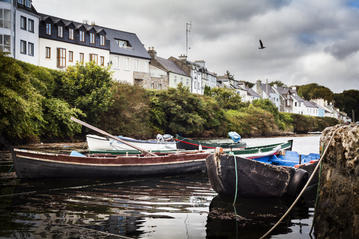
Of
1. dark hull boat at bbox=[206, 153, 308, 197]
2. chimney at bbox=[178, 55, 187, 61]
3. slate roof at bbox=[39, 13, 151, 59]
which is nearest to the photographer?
dark hull boat at bbox=[206, 153, 308, 197]

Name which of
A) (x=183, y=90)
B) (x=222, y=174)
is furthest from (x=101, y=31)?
(x=222, y=174)

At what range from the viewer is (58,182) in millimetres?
12758

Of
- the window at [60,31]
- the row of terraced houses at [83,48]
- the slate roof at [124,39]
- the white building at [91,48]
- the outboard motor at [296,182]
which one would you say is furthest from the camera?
the slate roof at [124,39]

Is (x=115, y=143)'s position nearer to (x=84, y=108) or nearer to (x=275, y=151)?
(x=275, y=151)

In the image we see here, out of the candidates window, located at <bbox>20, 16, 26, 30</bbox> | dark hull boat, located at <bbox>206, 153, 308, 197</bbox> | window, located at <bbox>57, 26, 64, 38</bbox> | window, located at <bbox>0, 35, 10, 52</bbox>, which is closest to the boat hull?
dark hull boat, located at <bbox>206, 153, 308, 197</bbox>

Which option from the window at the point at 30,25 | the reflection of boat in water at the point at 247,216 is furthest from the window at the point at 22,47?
the reflection of boat in water at the point at 247,216

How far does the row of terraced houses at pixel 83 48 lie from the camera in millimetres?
36125

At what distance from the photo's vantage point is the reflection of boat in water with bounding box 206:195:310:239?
7.52 meters

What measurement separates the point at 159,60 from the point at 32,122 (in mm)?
39451

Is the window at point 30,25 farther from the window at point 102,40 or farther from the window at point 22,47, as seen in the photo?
the window at point 102,40

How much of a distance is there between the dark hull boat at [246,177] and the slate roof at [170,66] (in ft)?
176

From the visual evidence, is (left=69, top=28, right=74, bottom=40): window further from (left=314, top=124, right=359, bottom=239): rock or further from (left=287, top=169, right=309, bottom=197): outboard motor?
(left=314, top=124, right=359, bottom=239): rock

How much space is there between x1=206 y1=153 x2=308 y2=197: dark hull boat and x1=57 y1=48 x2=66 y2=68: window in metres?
37.5

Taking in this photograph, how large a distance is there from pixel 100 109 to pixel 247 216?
28368 mm
